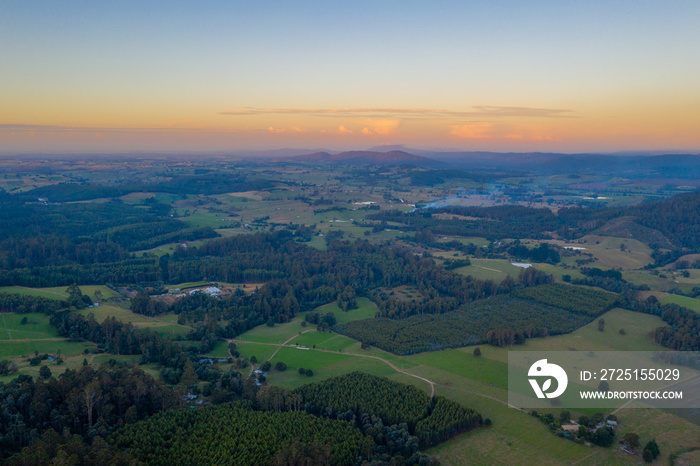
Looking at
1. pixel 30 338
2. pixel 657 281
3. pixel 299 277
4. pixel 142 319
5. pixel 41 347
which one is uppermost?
pixel 30 338

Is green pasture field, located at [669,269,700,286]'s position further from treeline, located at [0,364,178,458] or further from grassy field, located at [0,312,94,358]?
grassy field, located at [0,312,94,358]

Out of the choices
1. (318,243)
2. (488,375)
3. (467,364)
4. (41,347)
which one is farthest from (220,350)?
(318,243)

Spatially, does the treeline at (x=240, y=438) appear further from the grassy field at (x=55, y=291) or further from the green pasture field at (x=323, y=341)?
the grassy field at (x=55, y=291)

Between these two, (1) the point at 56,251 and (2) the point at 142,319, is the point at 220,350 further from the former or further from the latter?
(1) the point at 56,251

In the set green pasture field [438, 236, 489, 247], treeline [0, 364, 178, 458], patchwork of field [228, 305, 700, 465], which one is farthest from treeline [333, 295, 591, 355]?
green pasture field [438, 236, 489, 247]

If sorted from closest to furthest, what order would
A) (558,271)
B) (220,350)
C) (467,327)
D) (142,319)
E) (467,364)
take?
1. (467,364)
2. (220,350)
3. (467,327)
4. (142,319)
5. (558,271)

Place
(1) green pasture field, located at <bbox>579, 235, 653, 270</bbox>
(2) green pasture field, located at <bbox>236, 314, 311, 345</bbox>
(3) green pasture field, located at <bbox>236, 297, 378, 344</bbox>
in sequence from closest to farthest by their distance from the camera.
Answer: (2) green pasture field, located at <bbox>236, 314, 311, 345</bbox>
(3) green pasture field, located at <bbox>236, 297, 378, 344</bbox>
(1) green pasture field, located at <bbox>579, 235, 653, 270</bbox>
